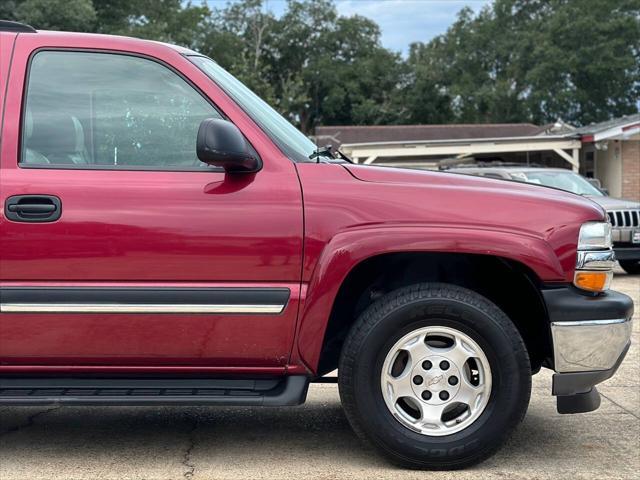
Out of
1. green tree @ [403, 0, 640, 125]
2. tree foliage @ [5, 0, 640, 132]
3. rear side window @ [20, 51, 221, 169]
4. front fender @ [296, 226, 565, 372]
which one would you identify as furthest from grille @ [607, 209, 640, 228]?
green tree @ [403, 0, 640, 125]

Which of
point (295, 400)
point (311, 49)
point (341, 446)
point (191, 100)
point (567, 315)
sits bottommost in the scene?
point (341, 446)

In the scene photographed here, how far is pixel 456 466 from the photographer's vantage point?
3.68m

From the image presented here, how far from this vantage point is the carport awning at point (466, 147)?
78.8ft

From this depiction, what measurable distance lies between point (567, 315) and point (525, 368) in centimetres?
30

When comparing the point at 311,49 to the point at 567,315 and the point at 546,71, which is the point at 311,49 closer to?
the point at 546,71

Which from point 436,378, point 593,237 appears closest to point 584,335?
point 593,237

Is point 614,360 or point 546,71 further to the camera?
point 546,71

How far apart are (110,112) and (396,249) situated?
151 centimetres

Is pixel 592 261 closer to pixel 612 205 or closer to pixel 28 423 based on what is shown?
pixel 28 423

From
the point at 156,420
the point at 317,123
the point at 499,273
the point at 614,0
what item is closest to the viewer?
the point at 499,273

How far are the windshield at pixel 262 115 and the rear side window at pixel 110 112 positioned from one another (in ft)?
0.47

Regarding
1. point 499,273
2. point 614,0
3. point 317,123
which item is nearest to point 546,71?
point 614,0

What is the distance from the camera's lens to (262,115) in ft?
12.8

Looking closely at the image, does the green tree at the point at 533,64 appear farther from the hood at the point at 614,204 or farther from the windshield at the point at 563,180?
the hood at the point at 614,204
